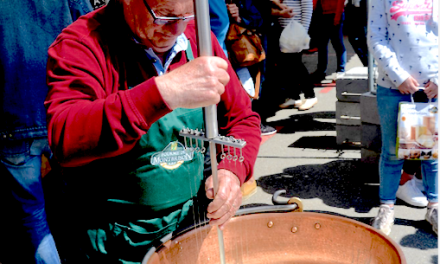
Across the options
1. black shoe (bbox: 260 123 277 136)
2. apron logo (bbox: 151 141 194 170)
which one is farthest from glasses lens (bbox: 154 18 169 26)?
black shoe (bbox: 260 123 277 136)

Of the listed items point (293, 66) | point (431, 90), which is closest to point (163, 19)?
point (431, 90)

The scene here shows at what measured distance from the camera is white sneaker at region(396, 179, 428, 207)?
143 inches

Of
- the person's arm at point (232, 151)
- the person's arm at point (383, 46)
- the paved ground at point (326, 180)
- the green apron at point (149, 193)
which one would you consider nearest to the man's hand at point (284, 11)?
the paved ground at point (326, 180)

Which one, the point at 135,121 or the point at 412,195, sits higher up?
the point at 135,121

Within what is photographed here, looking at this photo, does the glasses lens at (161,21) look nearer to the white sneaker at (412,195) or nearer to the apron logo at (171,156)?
the apron logo at (171,156)

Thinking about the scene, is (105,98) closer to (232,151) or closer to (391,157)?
(232,151)

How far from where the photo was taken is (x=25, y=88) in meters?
2.19

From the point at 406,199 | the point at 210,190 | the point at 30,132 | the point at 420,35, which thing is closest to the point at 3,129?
the point at 30,132

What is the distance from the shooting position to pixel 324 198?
12.8 feet

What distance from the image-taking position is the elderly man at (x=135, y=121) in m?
1.04

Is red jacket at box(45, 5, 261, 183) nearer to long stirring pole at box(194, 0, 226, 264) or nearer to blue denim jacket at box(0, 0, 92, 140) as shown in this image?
long stirring pole at box(194, 0, 226, 264)

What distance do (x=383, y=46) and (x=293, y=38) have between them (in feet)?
9.09

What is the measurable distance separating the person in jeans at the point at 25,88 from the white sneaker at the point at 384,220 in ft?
7.03

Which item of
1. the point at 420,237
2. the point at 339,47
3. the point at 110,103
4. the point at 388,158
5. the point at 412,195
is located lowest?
the point at 420,237
